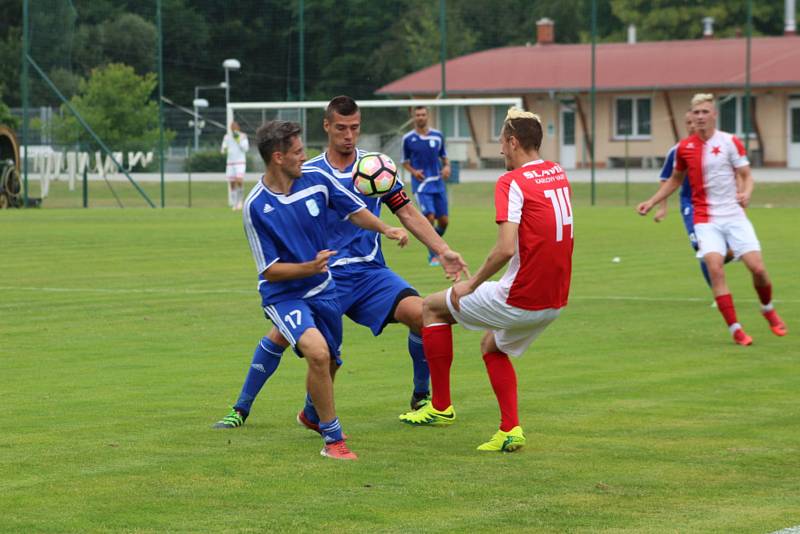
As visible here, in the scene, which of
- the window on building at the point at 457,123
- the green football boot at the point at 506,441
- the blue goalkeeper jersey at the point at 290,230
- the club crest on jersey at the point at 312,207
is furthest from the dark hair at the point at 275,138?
the window on building at the point at 457,123

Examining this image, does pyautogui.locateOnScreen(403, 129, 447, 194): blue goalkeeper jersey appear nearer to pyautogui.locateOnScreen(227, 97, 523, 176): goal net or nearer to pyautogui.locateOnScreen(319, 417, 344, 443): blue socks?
pyautogui.locateOnScreen(227, 97, 523, 176): goal net

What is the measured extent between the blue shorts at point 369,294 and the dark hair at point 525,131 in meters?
1.44

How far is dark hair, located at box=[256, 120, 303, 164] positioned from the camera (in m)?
7.57

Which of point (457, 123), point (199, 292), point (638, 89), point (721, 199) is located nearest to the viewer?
point (721, 199)

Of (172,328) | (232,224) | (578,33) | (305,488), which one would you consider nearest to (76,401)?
(305,488)

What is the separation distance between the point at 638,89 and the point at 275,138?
52525 mm

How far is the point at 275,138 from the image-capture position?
24.8ft

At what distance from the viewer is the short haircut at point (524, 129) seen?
24.5 ft

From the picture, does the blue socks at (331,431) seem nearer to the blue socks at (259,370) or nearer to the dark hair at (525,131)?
the blue socks at (259,370)

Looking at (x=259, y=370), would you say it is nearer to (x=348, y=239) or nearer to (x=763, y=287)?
(x=348, y=239)

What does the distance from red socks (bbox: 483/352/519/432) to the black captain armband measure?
1030mm

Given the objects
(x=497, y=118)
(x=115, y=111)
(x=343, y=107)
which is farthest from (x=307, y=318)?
(x=497, y=118)

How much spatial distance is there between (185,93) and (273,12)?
445 cm

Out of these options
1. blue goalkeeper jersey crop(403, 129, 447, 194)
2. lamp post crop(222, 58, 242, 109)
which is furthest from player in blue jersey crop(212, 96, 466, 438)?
lamp post crop(222, 58, 242, 109)
